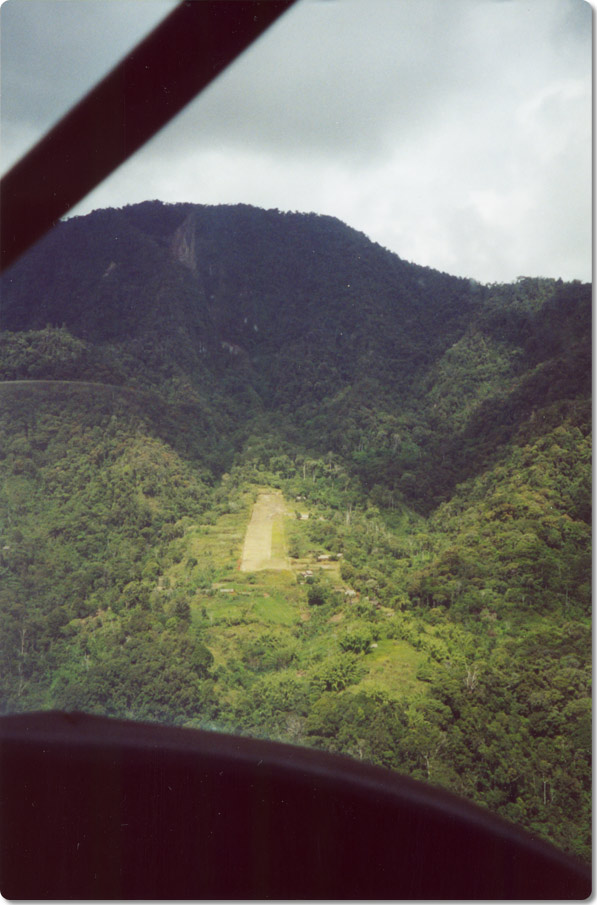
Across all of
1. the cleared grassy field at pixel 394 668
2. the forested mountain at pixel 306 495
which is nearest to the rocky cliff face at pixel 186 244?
the forested mountain at pixel 306 495

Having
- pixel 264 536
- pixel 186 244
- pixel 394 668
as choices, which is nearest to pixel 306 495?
pixel 264 536

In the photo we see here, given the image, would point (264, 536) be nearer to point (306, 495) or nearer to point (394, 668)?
point (306, 495)

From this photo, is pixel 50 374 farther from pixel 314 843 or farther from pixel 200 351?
pixel 314 843

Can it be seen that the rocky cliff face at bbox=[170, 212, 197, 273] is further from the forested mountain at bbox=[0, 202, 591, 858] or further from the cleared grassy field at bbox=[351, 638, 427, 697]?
the cleared grassy field at bbox=[351, 638, 427, 697]

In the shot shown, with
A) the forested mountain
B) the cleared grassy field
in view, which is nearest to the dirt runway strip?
the forested mountain

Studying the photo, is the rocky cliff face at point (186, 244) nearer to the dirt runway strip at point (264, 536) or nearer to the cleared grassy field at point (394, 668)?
the dirt runway strip at point (264, 536)

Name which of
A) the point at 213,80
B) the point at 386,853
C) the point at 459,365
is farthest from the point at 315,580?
the point at 213,80
